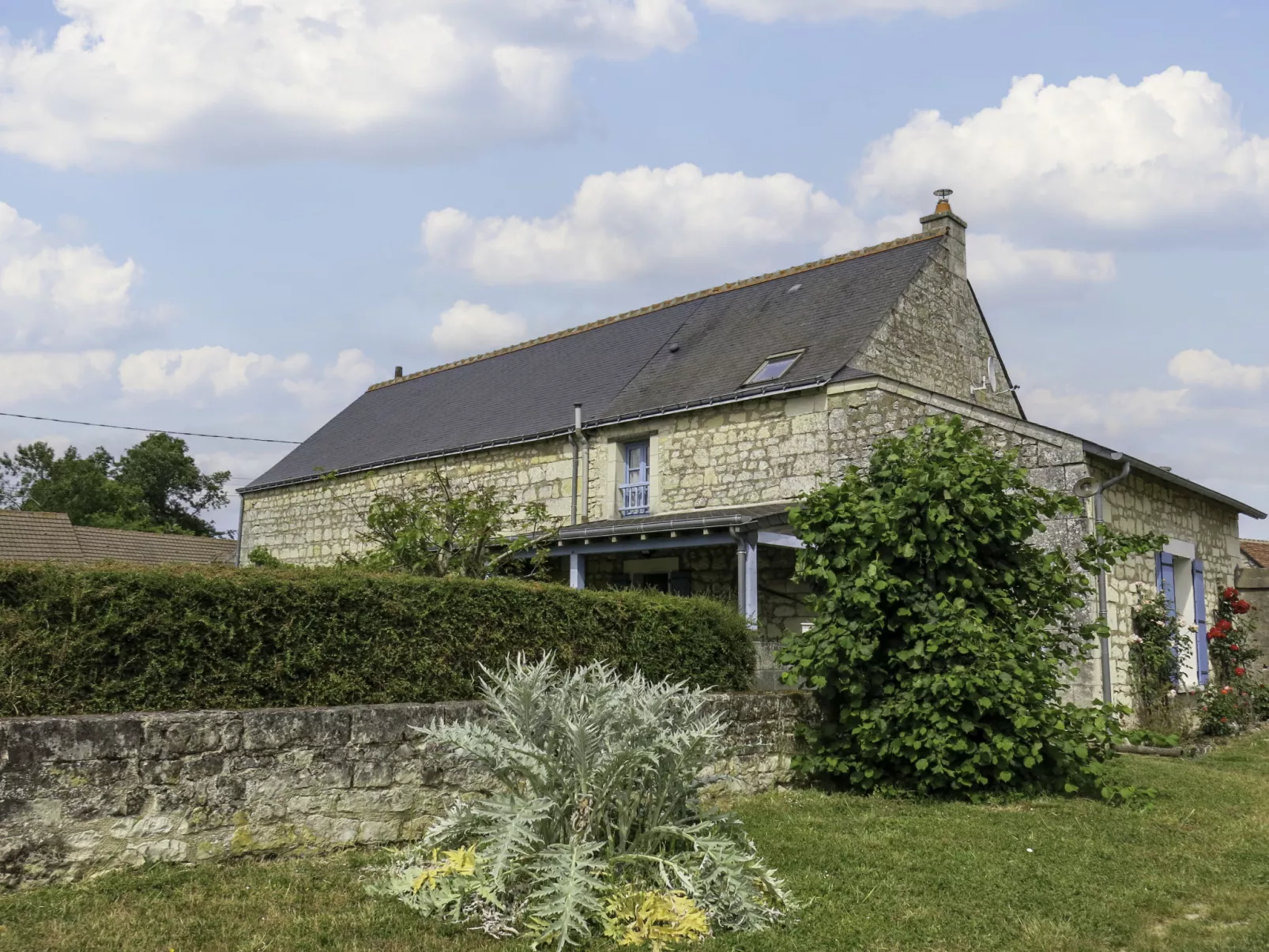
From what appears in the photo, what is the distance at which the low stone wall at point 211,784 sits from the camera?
14.9ft

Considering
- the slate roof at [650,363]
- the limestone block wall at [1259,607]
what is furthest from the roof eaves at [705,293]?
the limestone block wall at [1259,607]

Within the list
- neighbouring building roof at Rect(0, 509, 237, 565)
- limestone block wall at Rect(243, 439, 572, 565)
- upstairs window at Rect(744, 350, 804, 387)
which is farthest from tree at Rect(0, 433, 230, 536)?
upstairs window at Rect(744, 350, 804, 387)

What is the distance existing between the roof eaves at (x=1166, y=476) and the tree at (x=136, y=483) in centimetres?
3593

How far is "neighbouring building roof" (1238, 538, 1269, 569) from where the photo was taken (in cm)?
1914

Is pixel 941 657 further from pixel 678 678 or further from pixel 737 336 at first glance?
pixel 737 336

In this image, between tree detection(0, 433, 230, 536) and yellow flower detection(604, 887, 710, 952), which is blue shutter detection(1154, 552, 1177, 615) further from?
tree detection(0, 433, 230, 536)

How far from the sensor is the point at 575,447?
50.0 ft

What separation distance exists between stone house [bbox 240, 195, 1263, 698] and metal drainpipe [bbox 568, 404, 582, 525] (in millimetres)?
26

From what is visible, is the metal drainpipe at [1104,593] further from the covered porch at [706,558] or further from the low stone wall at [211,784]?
the low stone wall at [211,784]

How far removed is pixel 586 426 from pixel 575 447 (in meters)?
0.41

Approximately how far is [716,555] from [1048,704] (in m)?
6.38

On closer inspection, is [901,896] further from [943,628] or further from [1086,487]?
[1086,487]

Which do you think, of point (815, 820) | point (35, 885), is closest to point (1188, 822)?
point (815, 820)

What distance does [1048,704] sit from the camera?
7062 millimetres
